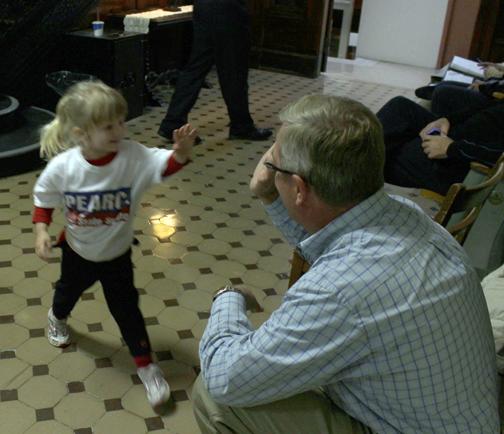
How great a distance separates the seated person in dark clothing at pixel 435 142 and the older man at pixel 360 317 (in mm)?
1515

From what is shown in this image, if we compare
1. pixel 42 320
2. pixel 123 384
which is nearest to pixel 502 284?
pixel 123 384

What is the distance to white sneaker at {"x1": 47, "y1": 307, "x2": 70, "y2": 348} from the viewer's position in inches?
89.7

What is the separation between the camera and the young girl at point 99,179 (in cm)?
180

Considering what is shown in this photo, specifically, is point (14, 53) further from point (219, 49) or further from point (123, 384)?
point (123, 384)

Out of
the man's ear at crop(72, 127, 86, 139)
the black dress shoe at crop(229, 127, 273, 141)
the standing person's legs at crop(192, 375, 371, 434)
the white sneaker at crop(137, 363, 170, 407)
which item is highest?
the man's ear at crop(72, 127, 86, 139)

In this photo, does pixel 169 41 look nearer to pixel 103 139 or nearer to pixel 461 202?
pixel 103 139

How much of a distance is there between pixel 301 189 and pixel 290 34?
6.81 metres

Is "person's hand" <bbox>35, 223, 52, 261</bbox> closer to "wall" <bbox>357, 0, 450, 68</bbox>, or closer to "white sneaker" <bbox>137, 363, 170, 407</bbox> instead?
"white sneaker" <bbox>137, 363, 170, 407</bbox>

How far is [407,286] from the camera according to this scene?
1079 millimetres

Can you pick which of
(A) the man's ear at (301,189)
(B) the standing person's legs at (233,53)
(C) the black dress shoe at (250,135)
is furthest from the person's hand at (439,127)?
(C) the black dress shoe at (250,135)

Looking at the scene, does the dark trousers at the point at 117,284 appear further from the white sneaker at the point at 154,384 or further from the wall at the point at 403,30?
the wall at the point at 403,30

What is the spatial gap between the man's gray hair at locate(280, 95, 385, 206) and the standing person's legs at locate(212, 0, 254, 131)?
3.46m

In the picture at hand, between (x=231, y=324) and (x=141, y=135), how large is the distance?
3645mm

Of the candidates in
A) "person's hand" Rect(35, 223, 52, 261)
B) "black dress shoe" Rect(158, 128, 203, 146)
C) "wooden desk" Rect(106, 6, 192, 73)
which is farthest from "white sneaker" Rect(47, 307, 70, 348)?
"wooden desk" Rect(106, 6, 192, 73)
